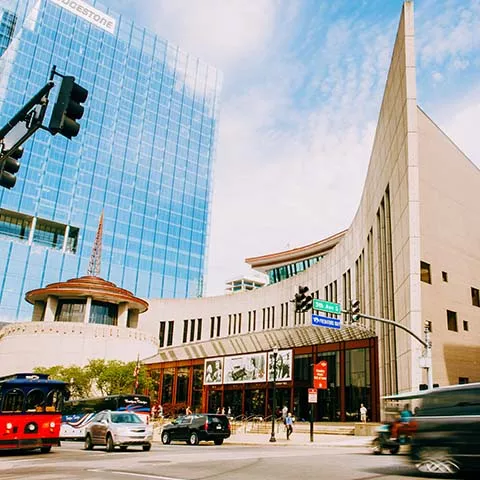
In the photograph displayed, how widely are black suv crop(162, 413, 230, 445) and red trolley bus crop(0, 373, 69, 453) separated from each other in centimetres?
922

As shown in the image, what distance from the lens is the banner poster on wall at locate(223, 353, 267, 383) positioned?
5166 centimetres

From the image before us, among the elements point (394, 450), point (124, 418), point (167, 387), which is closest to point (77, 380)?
point (167, 387)

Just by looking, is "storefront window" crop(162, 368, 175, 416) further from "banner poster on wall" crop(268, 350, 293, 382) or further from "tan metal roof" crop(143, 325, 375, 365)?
"banner poster on wall" crop(268, 350, 293, 382)

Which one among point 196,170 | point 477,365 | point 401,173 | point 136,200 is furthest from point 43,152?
point 477,365

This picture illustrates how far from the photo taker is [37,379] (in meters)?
19.6

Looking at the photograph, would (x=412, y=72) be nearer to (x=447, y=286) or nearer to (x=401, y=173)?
(x=401, y=173)

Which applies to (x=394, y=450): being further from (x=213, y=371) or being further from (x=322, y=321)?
(x=213, y=371)

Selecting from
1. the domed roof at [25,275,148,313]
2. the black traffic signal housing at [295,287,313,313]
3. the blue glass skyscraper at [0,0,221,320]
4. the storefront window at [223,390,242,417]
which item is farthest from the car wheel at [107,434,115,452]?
the blue glass skyscraper at [0,0,221,320]

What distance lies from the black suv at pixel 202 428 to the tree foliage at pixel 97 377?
2361 cm

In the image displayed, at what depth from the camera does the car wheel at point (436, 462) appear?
1096 cm

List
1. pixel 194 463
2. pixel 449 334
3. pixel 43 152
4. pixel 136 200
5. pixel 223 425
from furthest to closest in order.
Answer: pixel 136 200 < pixel 43 152 < pixel 449 334 < pixel 223 425 < pixel 194 463

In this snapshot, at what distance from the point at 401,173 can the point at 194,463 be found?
2456 centimetres

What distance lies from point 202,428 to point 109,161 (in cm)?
8003

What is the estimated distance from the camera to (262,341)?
52406 mm
